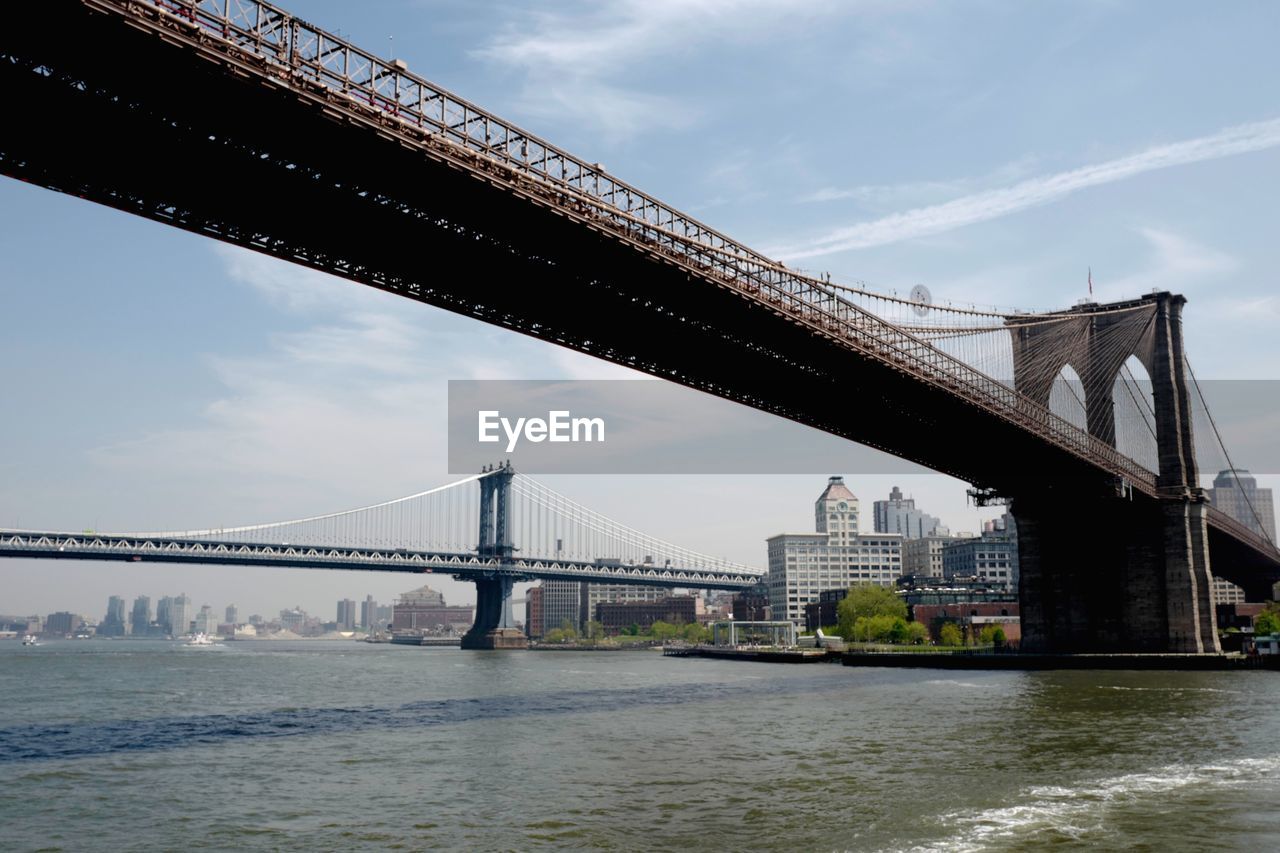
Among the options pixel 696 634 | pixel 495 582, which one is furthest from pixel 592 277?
pixel 696 634

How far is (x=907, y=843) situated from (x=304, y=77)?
19.0m

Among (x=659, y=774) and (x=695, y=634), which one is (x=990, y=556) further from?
(x=659, y=774)

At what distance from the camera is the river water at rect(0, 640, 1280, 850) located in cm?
1611


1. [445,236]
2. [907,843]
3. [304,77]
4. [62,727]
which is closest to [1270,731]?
[907,843]

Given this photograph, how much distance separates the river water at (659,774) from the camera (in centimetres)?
1611

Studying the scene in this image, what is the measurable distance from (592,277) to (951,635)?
3009 inches

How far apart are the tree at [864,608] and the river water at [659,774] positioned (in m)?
67.1

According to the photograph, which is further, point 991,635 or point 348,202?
point 991,635

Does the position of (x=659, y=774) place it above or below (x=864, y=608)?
below

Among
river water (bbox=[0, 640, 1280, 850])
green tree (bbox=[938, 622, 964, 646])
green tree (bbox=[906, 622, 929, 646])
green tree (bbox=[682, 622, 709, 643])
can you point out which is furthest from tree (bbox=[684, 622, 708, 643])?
river water (bbox=[0, 640, 1280, 850])

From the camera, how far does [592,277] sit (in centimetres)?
3484

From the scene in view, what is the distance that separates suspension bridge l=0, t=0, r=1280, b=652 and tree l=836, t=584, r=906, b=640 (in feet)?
132

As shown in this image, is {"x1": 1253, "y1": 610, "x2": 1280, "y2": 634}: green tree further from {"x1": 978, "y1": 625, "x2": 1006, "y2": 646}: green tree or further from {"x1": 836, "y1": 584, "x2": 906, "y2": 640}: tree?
{"x1": 836, "y1": 584, "x2": 906, "y2": 640}: tree

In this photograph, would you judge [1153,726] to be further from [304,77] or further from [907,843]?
[304,77]
